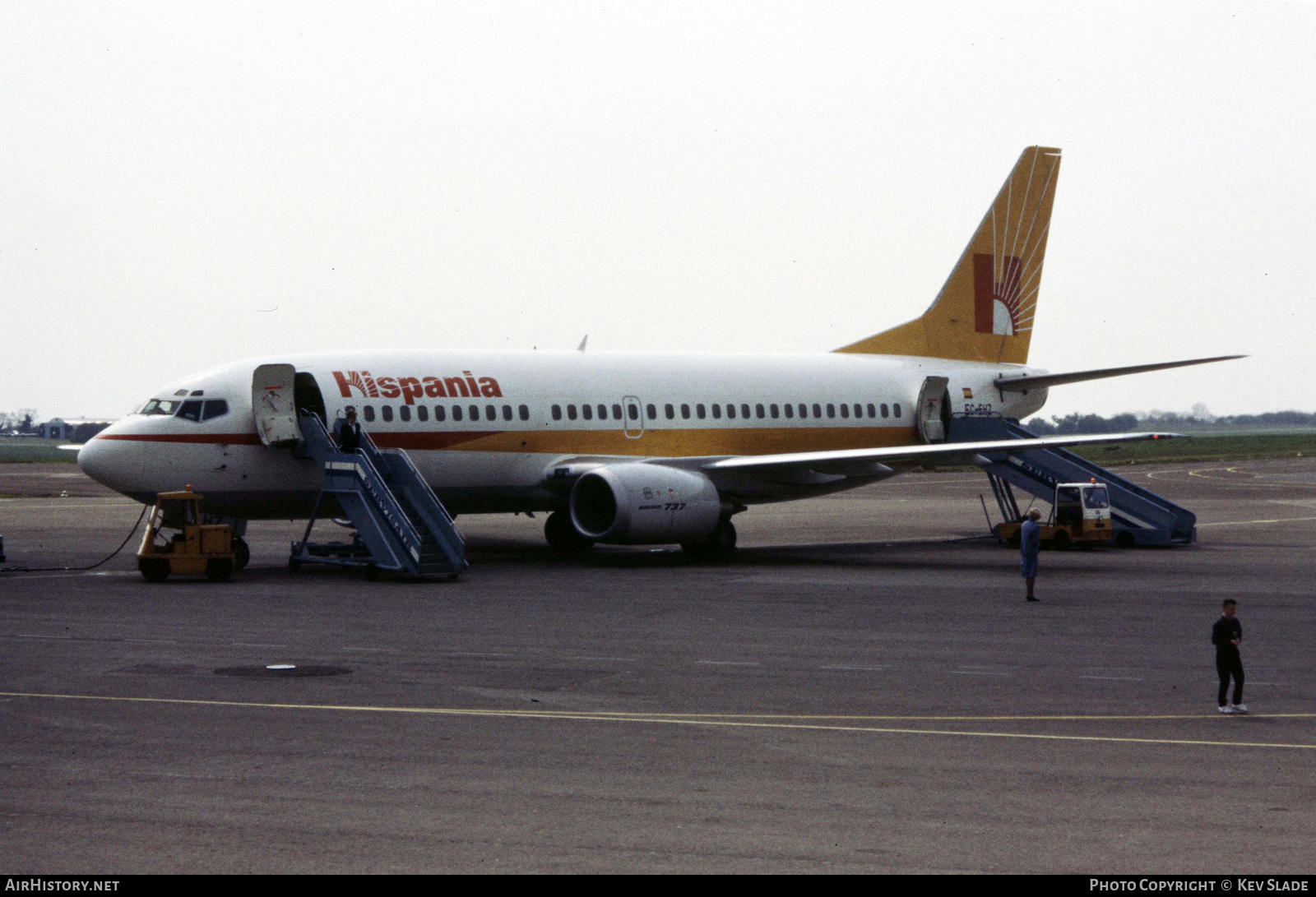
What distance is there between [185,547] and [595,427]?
10.3m

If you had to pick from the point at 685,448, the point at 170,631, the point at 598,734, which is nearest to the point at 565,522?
the point at 685,448

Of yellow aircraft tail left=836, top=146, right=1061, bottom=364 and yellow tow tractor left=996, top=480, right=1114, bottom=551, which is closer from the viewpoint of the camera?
yellow tow tractor left=996, top=480, right=1114, bottom=551

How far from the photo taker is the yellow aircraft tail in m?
43.8

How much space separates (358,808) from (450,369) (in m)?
23.2

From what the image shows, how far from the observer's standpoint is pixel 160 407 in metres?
30.9

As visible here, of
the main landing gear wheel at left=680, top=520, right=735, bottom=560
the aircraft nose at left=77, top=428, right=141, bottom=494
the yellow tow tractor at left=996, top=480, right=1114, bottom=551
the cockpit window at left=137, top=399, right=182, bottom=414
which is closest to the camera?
the aircraft nose at left=77, top=428, right=141, bottom=494

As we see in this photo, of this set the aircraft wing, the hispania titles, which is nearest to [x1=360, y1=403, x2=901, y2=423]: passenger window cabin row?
the hispania titles

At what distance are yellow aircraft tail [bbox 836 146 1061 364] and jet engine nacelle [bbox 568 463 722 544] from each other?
11.9 meters

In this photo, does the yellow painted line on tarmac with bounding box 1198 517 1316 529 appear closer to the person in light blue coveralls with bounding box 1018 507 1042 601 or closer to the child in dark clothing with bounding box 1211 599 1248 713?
the person in light blue coveralls with bounding box 1018 507 1042 601

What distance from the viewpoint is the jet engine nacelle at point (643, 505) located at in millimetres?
31859

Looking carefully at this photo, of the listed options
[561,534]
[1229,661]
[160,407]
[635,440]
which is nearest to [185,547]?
[160,407]

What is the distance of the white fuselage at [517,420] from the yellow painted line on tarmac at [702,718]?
14845 mm

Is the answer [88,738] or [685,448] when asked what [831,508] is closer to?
[685,448]

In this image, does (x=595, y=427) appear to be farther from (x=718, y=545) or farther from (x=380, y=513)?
(x=380, y=513)
